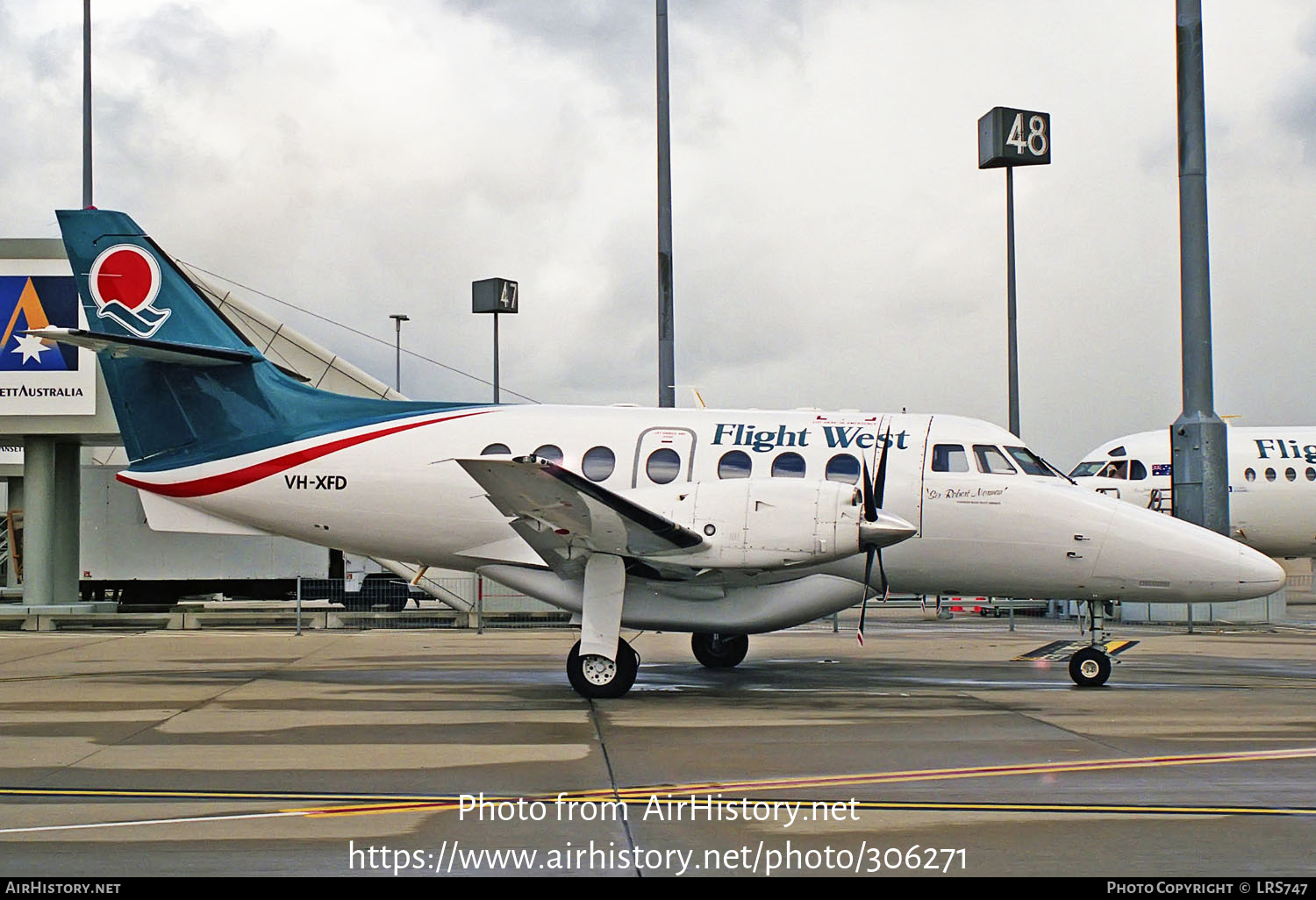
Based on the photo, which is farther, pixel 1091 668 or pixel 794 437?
pixel 794 437

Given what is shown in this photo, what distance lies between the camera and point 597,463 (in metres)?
14.4

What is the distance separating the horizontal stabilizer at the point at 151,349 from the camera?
1347 cm

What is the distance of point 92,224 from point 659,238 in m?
8.51

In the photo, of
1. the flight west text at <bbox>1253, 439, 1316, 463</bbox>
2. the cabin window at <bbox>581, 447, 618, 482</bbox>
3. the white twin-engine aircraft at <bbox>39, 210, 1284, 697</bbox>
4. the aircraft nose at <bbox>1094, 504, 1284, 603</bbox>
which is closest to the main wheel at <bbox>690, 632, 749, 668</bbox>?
the white twin-engine aircraft at <bbox>39, 210, 1284, 697</bbox>

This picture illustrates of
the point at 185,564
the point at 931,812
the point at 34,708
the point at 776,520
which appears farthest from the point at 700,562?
the point at 185,564

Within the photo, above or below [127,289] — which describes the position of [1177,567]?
below

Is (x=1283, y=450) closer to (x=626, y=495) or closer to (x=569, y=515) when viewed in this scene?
(x=626, y=495)

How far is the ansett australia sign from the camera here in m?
24.0

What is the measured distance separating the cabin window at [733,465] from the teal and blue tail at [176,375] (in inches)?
144

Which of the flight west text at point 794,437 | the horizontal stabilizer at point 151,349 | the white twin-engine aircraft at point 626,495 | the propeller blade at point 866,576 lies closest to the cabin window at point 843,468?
the white twin-engine aircraft at point 626,495

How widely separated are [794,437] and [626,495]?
2.18 m

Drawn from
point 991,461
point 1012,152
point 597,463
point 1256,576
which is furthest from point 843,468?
point 1012,152

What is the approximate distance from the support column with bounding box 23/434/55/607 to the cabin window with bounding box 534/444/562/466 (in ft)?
49.2

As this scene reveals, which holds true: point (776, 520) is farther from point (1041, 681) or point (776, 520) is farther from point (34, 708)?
point (34, 708)
